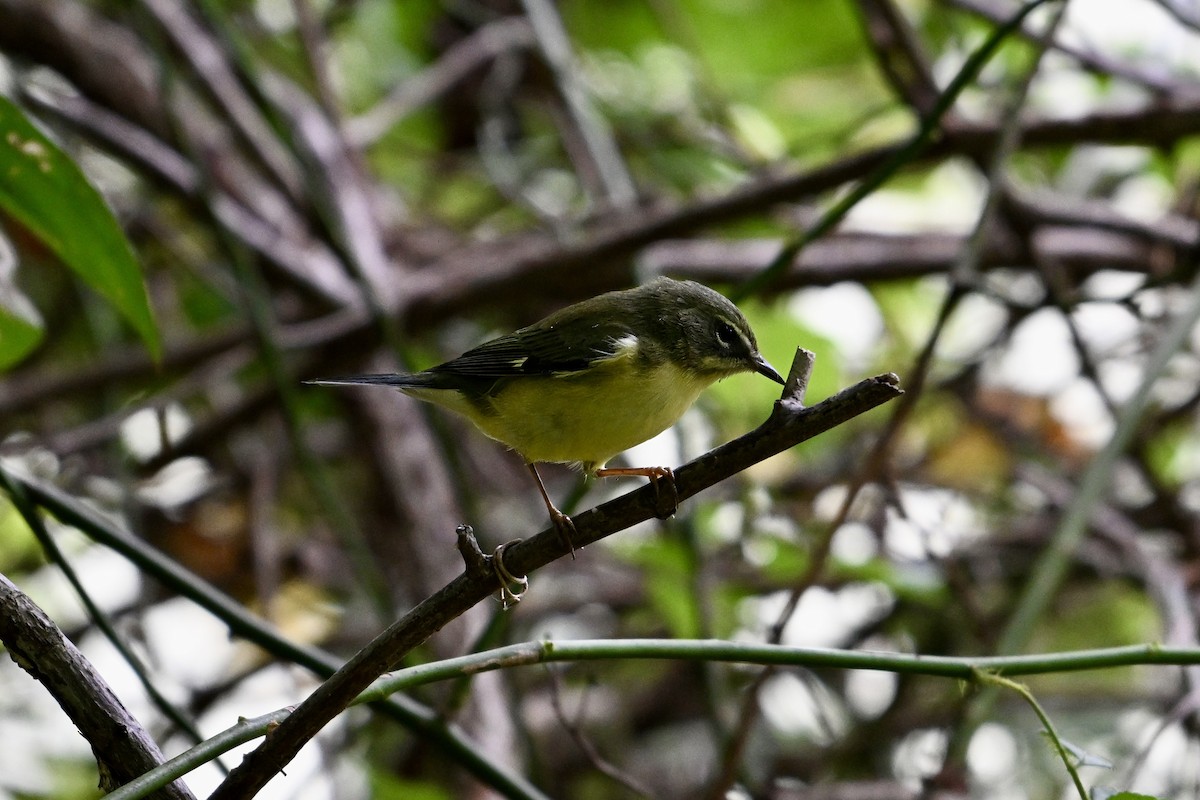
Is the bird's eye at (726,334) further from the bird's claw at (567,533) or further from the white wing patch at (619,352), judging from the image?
the bird's claw at (567,533)

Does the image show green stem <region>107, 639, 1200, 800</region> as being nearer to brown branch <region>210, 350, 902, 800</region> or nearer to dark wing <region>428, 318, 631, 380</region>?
brown branch <region>210, 350, 902, 800</region>

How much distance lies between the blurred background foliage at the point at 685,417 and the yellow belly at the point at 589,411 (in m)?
0.51

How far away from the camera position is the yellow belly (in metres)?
2.94

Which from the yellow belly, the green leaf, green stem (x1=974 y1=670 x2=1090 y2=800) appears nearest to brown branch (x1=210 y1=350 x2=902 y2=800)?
green stem (x1=974 y1=670 x2=1090 y2=800)

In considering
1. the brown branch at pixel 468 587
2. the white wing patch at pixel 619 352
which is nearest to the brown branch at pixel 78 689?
the brown branch at pixel 468 587

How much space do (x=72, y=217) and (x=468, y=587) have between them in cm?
125

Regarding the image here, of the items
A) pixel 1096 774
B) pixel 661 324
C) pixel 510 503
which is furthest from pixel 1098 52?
pixel 510 503

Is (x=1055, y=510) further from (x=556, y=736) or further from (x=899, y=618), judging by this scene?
(x=556, y=736)

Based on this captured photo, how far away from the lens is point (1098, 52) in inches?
174

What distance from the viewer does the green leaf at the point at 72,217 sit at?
2297 mm

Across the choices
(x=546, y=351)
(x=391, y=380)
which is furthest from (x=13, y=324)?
(x=546, y=351)

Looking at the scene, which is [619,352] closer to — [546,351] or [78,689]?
[546,351]

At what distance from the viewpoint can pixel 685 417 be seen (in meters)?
4.39

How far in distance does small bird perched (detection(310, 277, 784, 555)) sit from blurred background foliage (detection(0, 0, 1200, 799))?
437 mm
